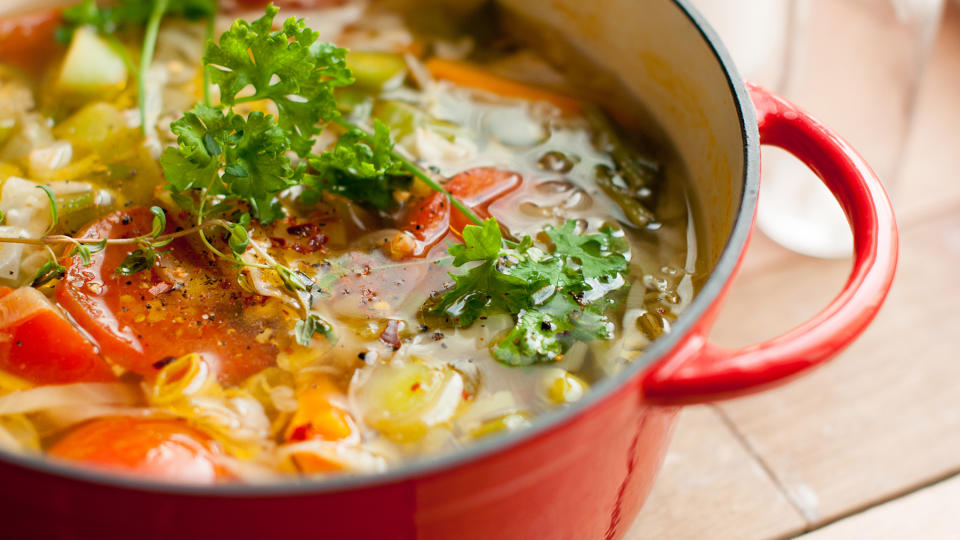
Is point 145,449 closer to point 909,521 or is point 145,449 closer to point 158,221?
point 158,221

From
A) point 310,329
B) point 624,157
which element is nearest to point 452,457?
point 310,329

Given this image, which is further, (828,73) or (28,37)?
(828,73)

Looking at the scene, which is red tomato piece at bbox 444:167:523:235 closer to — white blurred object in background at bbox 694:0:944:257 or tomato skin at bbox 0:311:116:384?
tomato skin at bbox 0:311:116:384

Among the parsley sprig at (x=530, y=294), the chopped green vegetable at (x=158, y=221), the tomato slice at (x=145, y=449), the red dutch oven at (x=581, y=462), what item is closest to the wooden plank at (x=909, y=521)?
the red dutch oven at (x=581, y=462)

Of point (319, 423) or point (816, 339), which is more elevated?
point (816, 339)

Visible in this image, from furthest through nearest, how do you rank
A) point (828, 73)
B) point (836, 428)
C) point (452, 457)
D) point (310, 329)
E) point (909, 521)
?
point (828, 73) < point (836, 428) < point (909, 521) < point (310, 329) < point (452, 457)

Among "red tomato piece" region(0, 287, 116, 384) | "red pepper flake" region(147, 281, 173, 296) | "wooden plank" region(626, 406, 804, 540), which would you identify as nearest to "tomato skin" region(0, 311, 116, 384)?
"red tomato piece" region(0, 287, 116, 384)
